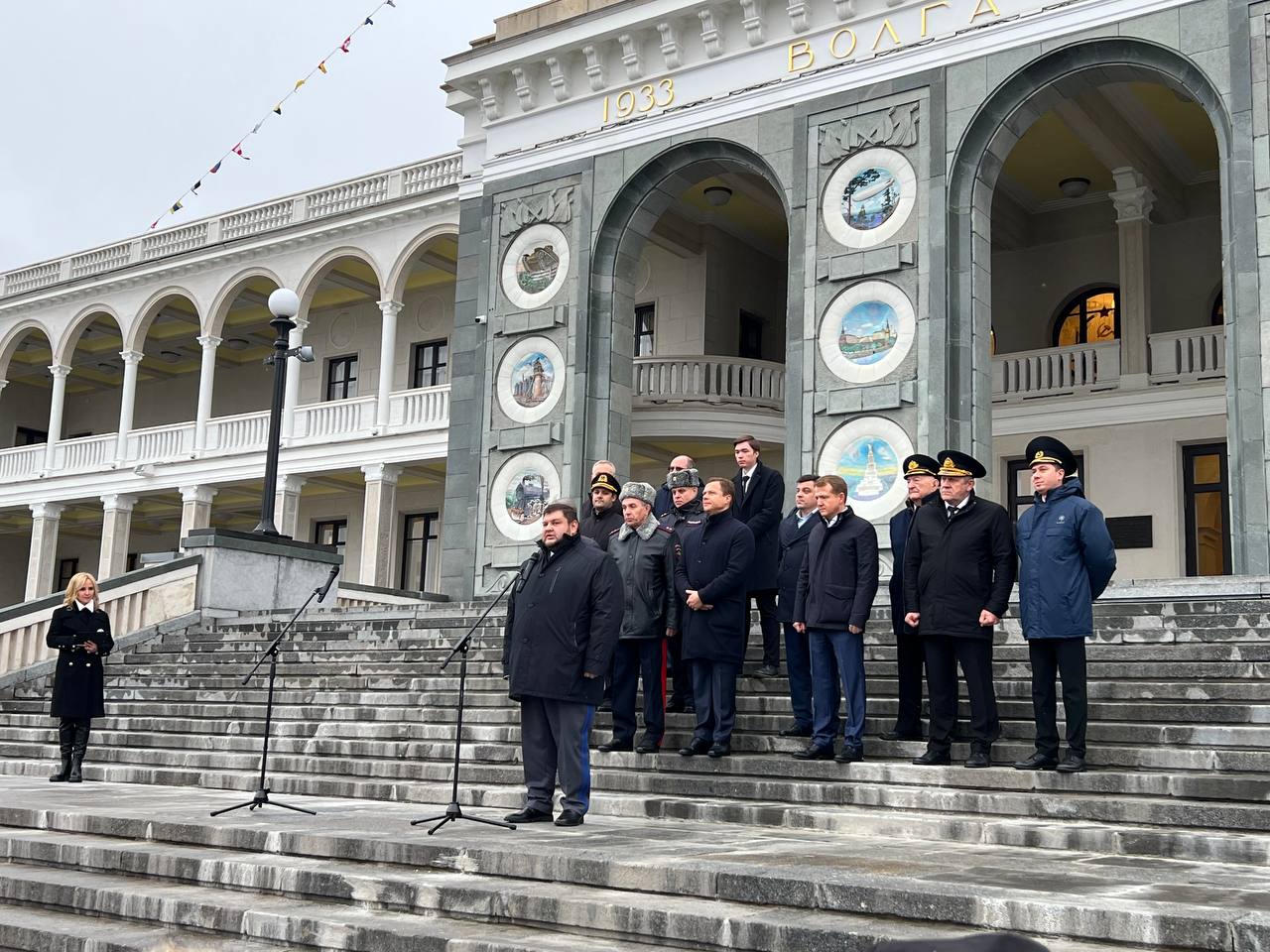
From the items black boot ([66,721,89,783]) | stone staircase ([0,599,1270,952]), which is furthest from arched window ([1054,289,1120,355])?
black boot ([66,721,89,783])

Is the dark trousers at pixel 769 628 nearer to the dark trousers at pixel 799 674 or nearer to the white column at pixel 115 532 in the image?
the dark trousers at pixel 799 674

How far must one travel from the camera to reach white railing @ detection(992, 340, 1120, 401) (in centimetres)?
2008

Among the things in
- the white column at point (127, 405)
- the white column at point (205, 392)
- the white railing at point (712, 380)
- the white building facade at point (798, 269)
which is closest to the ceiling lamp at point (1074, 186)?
the white building facade at point (798, 269)

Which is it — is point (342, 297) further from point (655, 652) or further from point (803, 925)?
point (803, 925)

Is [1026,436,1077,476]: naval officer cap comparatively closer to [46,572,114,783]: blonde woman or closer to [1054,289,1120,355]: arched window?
[46,572,114,783]: blonde woman

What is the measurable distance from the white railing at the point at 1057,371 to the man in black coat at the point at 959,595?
42.4ft

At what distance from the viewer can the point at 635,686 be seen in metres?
8.93

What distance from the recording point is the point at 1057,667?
25.2 ft

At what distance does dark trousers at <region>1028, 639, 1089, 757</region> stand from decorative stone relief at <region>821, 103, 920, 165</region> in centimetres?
1010

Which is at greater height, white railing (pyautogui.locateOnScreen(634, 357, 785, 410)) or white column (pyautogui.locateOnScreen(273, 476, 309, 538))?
white railing (pyautogui.locateOnScreen(634, 357, 785, 410))

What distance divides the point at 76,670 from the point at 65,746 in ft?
1.99

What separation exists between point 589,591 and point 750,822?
1.52 m

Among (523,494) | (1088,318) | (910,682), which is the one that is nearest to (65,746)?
(910,682)

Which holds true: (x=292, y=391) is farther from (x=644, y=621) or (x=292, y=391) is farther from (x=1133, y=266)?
(x=644, y=621)
